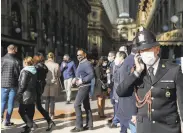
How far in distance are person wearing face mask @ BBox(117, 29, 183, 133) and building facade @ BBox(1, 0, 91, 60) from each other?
1845cm

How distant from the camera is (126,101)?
17.7 feet

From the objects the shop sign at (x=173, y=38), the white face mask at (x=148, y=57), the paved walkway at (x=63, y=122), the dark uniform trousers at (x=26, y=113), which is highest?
the shop sign at (x=173, y=38)

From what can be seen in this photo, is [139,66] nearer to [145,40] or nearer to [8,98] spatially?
[145,40]

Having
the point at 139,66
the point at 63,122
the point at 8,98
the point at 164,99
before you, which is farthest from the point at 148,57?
the point at 63,122

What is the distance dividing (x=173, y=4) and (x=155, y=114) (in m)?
25.7

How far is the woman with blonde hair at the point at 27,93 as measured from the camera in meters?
8.16

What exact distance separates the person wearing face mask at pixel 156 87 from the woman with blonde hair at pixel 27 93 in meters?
4.88

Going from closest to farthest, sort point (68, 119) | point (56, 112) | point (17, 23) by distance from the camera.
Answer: point (68, 119) < point (56, 112) < point (17, 23)

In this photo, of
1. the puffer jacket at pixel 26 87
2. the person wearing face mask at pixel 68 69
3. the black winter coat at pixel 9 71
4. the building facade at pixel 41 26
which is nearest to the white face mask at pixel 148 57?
the puffer jacket at pixel 26 87

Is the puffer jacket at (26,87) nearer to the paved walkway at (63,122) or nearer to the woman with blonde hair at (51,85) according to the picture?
the paved walkway at (63,122)

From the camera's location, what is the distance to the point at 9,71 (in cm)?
905

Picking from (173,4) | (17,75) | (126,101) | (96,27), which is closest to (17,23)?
(173,4)

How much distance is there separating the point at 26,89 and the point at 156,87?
5163mm

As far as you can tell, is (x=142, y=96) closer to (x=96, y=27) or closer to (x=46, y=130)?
(x=46, y=130)
